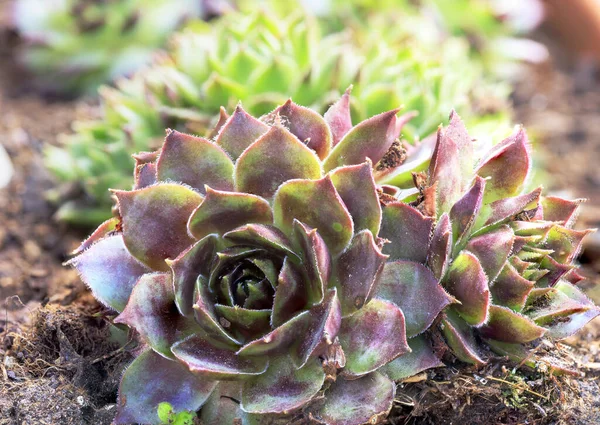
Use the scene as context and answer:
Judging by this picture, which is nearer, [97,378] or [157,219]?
[157,219]

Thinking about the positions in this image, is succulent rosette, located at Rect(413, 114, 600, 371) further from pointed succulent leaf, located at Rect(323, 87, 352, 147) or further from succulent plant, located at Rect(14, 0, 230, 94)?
succulent plant, located at Rect(14, 0, 230, 94)

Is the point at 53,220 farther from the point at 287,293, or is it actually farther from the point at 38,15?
the point at 287,293

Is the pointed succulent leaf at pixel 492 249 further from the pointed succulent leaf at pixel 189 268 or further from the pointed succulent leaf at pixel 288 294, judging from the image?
the pointed succulent leaf at pixel 189 268

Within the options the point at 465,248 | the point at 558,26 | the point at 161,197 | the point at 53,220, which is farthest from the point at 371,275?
the point at 558,26

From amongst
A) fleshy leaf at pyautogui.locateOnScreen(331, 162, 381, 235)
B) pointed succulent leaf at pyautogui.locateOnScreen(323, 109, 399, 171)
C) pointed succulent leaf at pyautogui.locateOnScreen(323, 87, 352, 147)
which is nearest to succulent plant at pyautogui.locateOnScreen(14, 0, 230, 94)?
pointed succulent leaf at pyautogui.locateOnScreen(323, 87, 352, 147)

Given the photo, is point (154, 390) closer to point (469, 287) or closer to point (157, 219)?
point (157, 219)

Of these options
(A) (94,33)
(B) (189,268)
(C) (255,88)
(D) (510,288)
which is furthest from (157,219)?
(A) (94,33)
